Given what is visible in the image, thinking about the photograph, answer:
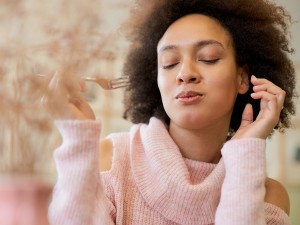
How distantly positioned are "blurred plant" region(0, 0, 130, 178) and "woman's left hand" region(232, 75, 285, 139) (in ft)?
1.96

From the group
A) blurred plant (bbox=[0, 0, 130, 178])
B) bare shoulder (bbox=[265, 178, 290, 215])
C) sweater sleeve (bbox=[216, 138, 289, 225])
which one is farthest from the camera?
bare shoulder (bbox=[265, 178, 290, 215])

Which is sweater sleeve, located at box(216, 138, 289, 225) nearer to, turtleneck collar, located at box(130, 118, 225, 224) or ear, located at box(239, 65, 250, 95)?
turtleneck collar, located at box(130, 118, 225, 224)

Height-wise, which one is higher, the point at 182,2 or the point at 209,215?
the point at 182,2

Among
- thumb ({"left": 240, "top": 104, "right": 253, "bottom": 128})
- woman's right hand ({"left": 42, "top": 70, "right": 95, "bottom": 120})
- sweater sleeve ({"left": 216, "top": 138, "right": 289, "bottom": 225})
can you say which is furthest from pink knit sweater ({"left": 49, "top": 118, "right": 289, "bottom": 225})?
woman's right hand ({"left": 42, "top": 70, "right": 95, "bottom": 120})

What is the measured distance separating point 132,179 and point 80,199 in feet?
1.23

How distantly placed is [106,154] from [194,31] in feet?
1.02

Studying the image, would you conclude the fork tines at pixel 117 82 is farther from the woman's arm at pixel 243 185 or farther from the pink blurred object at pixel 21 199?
the woman's arm at pixel 243 185

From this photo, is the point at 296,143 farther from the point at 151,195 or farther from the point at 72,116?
the point at 72,116

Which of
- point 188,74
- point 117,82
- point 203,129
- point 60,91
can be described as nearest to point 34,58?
point 60,91

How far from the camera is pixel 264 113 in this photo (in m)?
0.86

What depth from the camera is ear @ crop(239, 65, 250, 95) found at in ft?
3.10

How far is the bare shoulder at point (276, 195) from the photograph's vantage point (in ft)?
3.09

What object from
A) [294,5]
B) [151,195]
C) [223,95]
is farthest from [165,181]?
[294,5]

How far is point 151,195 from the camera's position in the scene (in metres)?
0.82
